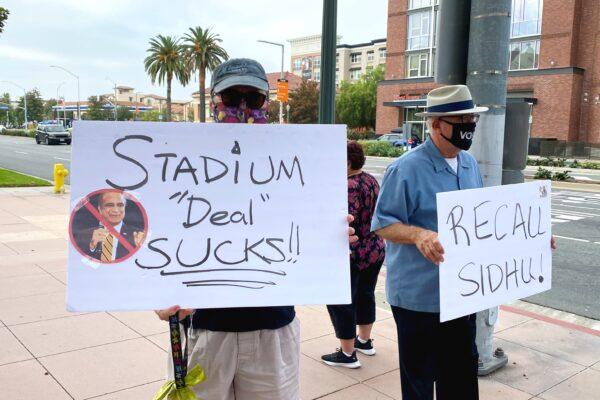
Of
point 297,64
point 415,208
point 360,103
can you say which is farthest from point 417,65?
point 297,64

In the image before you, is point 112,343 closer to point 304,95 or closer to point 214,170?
point 214,170

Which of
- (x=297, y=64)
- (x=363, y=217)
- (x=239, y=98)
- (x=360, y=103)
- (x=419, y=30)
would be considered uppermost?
(x=297, y=64)

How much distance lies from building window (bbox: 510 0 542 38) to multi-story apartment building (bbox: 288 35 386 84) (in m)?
40.1

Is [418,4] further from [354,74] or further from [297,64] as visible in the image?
[297,64]

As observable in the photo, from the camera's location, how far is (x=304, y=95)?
208 ft

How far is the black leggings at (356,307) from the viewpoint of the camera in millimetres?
3951

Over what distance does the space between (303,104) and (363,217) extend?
60239 millimetres

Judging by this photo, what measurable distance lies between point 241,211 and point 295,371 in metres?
0.68

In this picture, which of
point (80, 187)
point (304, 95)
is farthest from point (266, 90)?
point (304, 95)

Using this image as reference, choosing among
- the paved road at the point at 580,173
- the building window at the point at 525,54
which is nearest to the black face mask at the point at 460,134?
the paved road at the point at 580,173

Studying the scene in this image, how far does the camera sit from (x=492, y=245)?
8.61 feet

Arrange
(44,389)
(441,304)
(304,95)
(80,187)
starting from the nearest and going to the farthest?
(80,187), (441,304), (44,389), (304,95)

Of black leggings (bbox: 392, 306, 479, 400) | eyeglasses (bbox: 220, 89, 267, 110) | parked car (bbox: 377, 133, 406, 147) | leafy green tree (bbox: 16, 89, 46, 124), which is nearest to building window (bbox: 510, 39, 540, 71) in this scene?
parked car (bbox: 377, 133, 406, 147)

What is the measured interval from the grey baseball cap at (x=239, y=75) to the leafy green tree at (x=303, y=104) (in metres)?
61.2
